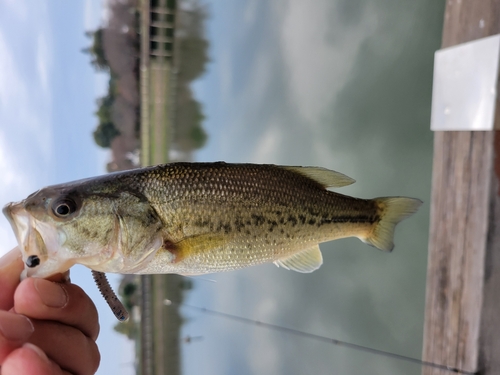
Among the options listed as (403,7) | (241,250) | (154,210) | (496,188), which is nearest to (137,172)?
(154,210)

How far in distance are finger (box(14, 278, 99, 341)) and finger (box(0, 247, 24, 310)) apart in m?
0.13

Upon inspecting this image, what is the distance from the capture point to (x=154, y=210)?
4.61 ft

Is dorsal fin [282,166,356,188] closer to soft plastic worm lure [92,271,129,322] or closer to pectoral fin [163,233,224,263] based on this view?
pectoral fin [163,233,224,263]

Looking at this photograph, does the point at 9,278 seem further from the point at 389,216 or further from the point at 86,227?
the point at 389,216

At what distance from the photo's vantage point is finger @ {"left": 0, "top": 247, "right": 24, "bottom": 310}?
1.26 meters

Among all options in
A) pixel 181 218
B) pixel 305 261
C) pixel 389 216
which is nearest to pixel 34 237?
pixel 181 218

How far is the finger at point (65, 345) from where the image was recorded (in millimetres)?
1189

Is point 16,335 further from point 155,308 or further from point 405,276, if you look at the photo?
point 155,308

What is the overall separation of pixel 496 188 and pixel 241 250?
5.75 ft

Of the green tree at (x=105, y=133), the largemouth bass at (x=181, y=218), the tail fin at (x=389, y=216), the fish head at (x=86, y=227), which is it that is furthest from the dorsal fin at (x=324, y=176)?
the green tree at (x=105, y=133)

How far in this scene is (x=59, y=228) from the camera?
4.20 feet

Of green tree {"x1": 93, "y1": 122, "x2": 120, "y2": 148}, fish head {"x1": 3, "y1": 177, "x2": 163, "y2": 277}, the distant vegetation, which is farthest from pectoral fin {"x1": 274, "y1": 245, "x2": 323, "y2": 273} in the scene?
green tree {"x1": 93, "y1": 122, "x2": 120, "y2": 148}

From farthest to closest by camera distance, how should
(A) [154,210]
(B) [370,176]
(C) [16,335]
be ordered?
(B) [370,176] → (A) [154,210] → (C) [16,335]

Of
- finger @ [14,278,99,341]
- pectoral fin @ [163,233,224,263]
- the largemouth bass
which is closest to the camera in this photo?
finger @ [14,278,99,341]
